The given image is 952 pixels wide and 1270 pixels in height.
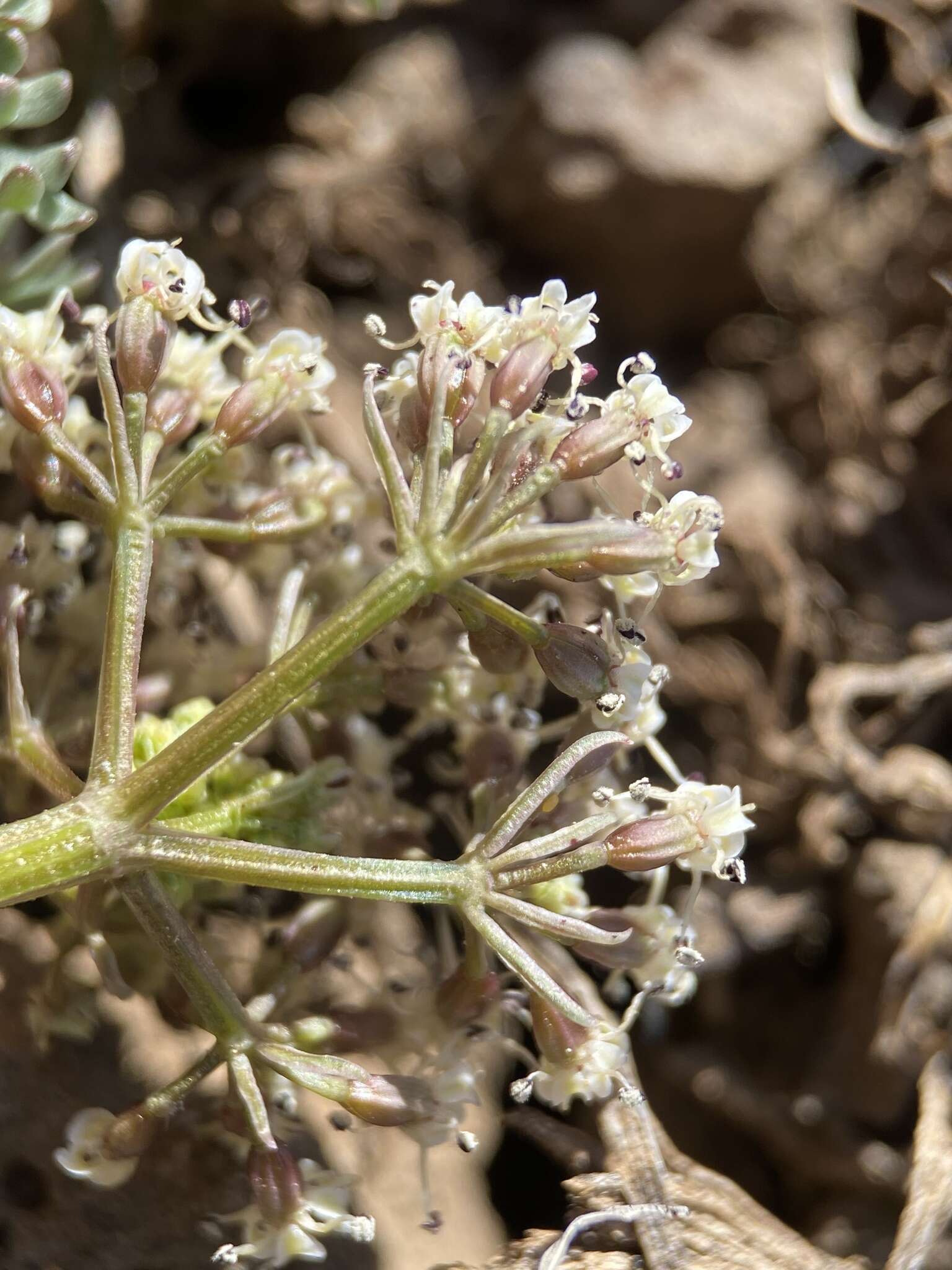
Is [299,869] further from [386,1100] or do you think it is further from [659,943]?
[659,943]

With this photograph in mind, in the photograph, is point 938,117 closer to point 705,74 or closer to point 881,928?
point 705,74

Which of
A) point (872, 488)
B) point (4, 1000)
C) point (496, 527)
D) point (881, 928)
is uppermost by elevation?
point (496, 527)

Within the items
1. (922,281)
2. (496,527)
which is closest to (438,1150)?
(496,527)

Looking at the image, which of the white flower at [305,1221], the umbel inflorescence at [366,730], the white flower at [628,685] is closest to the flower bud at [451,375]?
the umbel inflorescence at [366,730]

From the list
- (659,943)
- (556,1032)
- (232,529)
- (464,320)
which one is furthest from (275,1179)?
(464,320)

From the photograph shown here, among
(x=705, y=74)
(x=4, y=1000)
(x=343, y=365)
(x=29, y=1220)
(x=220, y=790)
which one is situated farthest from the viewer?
(x=705, y=74)

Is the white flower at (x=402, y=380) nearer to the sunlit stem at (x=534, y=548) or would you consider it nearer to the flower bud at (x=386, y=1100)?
the sunlit stem at (x=534, y=548)

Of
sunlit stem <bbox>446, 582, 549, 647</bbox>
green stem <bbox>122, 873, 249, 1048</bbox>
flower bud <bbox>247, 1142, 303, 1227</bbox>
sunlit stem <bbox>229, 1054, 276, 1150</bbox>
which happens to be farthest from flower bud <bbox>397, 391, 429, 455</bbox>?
flower bud <bbox>247, 1142, 303, 1227</bbox>
